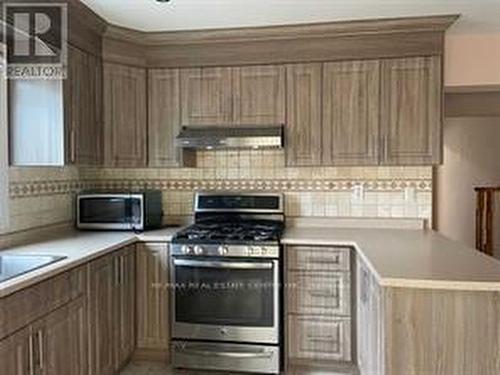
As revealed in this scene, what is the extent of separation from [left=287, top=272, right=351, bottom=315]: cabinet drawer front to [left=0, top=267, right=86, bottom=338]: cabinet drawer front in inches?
53.6

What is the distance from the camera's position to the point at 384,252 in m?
2.56

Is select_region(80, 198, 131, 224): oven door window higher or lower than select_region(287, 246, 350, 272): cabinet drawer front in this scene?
higher

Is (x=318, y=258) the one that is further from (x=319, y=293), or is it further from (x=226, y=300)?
(x=226, y=300)

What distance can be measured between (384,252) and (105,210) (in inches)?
79.9

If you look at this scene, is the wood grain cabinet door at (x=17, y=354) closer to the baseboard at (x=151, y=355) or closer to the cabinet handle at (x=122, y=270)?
the cabinet handle at (x=122, y=270)

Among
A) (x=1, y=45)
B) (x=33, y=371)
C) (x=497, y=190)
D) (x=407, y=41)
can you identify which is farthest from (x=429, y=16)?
(x=497, y=190)

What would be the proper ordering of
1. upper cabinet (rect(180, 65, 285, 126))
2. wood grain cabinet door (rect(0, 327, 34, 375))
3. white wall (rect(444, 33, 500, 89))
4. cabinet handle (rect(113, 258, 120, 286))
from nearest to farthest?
wood grain cabinet door (rect(0, 327, 34, 375)) → cabinet handle (rect(113, 258, 120, 286)) → upper cabinet (rect(180, 65, 285, 126)) → white wall (rect(444, 33, 500, 89))

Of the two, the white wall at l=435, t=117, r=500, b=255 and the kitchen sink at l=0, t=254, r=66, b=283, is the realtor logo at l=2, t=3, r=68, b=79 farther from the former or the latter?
the white wall at l=435, t=117, r=500, b=255

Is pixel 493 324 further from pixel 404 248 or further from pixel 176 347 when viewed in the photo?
pixel 176 347

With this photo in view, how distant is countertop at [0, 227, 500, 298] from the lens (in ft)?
6.39

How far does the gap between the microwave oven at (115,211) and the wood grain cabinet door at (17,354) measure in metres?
1.43

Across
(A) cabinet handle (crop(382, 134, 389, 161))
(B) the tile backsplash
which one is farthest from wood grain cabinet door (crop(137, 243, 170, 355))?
(A) cabinet handle (crop(382, 134, 389, 161))

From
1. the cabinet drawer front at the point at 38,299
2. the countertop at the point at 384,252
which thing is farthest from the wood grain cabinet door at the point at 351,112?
the cabinet drawer front at the point at 38,299

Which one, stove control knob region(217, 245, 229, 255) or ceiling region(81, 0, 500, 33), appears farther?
stove control knob region(217, 245, 229, 255)
